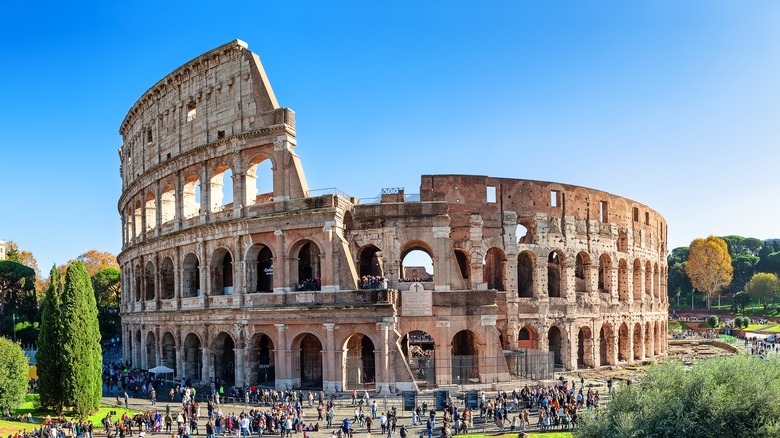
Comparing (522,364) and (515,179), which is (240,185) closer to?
(515,179)

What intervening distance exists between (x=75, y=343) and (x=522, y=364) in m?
20.2

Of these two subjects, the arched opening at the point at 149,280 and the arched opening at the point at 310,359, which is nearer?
the arched opening at the point at 310,359

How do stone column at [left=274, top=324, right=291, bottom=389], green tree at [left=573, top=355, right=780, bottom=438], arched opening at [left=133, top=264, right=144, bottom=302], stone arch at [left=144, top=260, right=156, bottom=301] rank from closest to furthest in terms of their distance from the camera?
green tree at [left=573, top=355, right=780, bottom=438]
stone column at [left=274, top=324, right=291, bottom=389]
stone arch at [left=144, top=260, right=156, bottom=301]
arched opening at [left=133, top=264, right=144, bottom=302]

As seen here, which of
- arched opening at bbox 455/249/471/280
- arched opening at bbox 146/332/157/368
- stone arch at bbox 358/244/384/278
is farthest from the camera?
arched opening at bbox 146/332/157/368

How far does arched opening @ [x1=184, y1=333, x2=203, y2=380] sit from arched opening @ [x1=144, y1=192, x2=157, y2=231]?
819cm

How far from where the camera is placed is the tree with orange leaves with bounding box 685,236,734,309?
7219cm

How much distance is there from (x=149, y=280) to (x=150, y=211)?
14.0 ft

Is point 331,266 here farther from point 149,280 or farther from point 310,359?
point 149,280

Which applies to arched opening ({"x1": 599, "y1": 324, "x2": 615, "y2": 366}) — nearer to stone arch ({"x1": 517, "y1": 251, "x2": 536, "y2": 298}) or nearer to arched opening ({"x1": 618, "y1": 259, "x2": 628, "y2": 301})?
arched opening ({"x1": 618, "y1": 259, "x2": 628, "y2": 301})

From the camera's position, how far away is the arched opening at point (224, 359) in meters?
31.0

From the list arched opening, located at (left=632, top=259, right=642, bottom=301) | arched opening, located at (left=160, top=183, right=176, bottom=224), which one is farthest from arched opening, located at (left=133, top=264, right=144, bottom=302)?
arched opening, located at (left=632, top=259, right=642, bottom=301)

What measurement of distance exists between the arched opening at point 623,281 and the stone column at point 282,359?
73.7 ft

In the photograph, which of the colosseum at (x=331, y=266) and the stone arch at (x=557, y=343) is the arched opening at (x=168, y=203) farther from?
the stone arch at (x=557, y=343)

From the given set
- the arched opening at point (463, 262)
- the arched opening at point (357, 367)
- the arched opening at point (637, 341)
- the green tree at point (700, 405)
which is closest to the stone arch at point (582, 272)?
the arched opening at point (637, 341)
